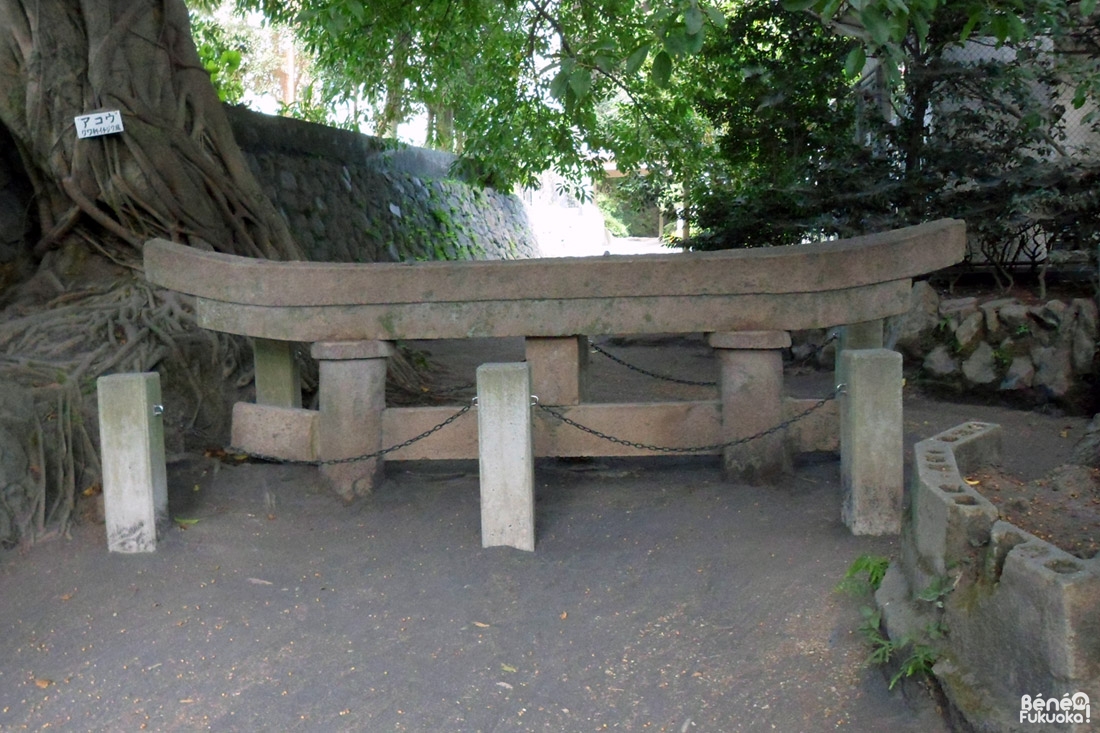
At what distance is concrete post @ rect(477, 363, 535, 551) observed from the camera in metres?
4.53

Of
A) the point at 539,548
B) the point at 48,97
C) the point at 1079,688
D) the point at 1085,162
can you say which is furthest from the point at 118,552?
the point at 1085,162

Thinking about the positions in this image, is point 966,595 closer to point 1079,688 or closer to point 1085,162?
point 1079,688

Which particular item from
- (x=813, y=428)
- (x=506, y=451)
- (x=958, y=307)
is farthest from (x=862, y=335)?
(x=958, y=307)

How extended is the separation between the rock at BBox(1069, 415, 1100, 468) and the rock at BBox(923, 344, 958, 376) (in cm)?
411

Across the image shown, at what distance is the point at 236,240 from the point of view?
22.8 ft

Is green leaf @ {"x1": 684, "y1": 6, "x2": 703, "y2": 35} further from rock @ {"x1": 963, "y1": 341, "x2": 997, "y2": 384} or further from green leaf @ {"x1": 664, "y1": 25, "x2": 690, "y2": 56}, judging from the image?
rock @ {"x1": 963, "y1": 341, "x2": 997, "y2": 384}

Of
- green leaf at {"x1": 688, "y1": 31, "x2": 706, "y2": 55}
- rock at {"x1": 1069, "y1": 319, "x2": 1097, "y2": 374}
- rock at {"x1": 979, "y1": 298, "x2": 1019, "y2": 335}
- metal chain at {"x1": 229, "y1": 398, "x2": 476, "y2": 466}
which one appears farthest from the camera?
rock at {"x1": 979, "y1": 298, "x2": 1019, "y2": 335}

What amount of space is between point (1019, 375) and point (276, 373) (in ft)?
18.6

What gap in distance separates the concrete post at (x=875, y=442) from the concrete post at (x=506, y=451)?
149cm

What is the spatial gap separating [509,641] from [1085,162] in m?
6.79

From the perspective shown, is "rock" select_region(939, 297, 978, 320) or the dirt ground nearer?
the dirt ground


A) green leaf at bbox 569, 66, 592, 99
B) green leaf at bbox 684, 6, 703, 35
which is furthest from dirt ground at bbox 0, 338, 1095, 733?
green leaf at bbox 569, 66, 592, 99

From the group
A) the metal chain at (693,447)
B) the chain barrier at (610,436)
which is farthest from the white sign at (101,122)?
the metal chain at (693,447)

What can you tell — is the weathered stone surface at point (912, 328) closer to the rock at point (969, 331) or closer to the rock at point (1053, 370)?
the rock at point (969, 331)
